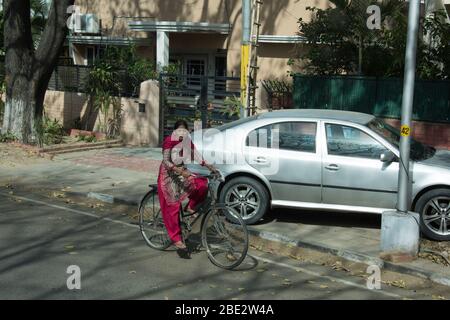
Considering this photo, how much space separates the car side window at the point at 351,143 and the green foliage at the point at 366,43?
5.90m

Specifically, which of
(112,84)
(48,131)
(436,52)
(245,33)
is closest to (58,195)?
(245,33)

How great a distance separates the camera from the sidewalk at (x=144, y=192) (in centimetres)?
711

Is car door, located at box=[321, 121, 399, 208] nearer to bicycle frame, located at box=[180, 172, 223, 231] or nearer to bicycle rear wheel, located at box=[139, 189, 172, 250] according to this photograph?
bicycle frame, located at box=[180, 172, 223, 231]

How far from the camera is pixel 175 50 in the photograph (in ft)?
67.0

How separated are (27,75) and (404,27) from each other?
8.69 metres

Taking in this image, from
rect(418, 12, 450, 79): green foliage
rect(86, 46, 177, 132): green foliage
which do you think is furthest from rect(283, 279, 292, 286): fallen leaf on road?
rect(86, 46, 177, 132): green foliage

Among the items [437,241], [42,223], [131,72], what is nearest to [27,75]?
[131,72]

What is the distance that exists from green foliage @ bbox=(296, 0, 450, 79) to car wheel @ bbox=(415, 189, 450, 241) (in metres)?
6.19

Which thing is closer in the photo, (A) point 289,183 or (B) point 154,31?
(A) point 289,183

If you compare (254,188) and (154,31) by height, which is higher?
(154,31)

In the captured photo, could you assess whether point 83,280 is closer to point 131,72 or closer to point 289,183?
point 289,183

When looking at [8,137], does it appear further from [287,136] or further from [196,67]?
[287,136]

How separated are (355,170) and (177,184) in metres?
2.43
